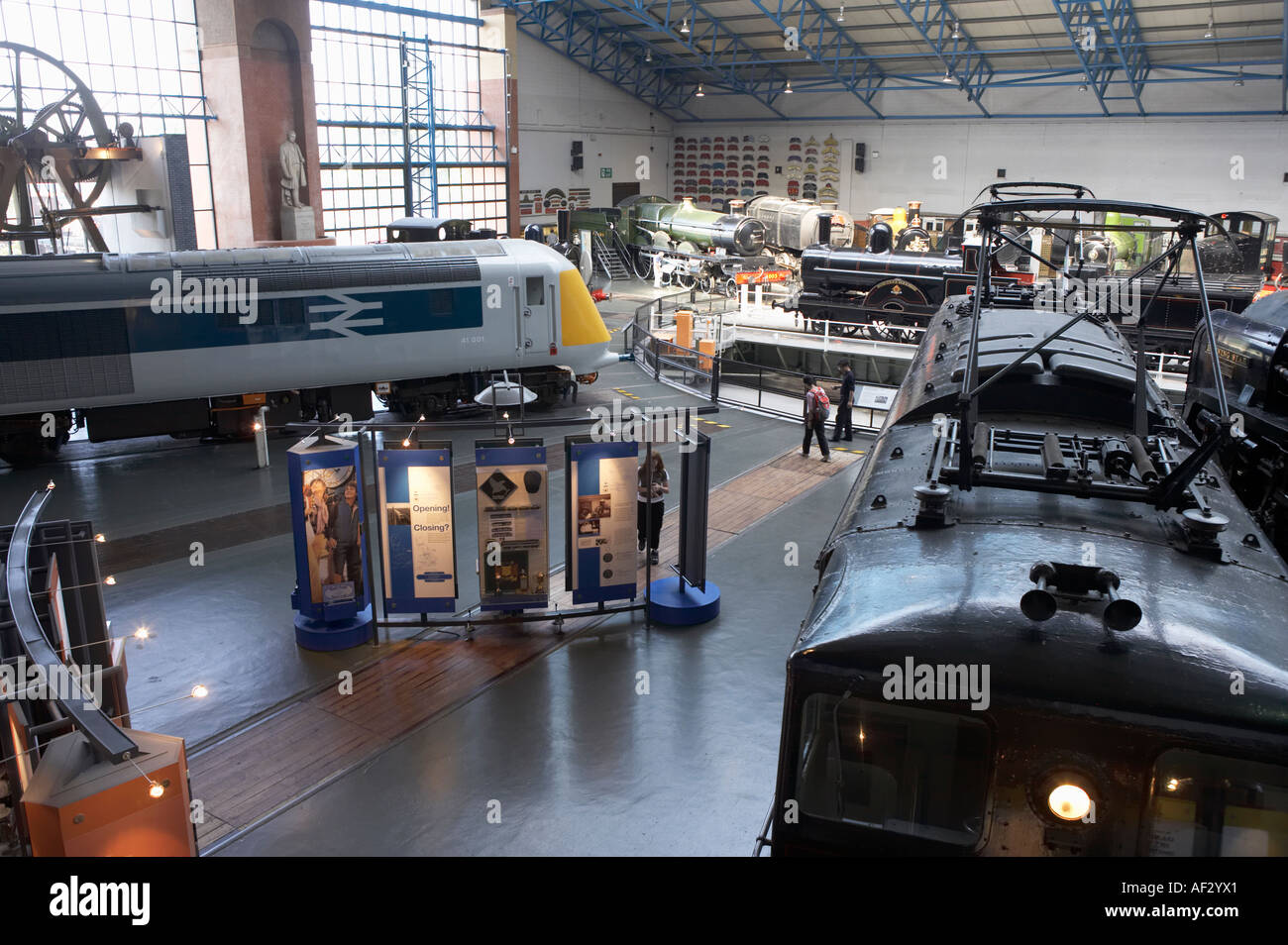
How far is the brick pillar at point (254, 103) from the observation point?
1084 inches

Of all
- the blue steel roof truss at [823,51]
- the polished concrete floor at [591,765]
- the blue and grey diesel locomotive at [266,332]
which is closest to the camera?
the polished concrete floor at [591,765]

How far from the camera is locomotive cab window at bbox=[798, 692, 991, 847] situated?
402 cm

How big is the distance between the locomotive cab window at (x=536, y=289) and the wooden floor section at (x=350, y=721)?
8.84 metres

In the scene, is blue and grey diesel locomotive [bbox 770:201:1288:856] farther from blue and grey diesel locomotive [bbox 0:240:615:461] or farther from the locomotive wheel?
the locomotive wheel

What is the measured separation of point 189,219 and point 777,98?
36.5 metres

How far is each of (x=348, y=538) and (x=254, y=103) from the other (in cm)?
2290

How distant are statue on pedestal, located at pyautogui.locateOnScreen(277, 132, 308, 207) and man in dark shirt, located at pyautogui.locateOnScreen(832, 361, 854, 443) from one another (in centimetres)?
1894

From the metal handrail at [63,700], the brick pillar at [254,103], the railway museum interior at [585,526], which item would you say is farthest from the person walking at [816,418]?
the brick pillar at [254,103]

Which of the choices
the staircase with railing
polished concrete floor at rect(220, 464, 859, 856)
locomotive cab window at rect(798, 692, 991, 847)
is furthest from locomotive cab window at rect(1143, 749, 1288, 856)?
the staircase with railing

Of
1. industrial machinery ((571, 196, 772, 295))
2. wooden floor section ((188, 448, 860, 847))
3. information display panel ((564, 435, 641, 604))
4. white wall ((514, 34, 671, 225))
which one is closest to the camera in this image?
wooden floor section ((188, 448, 860, 847))

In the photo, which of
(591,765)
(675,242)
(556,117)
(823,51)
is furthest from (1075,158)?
(591,765)

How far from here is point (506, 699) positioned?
9.32 metres

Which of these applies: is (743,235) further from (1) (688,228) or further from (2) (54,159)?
(2) (54,159)

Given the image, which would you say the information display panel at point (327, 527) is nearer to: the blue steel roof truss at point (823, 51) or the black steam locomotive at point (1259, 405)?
the black steam locomotive at point (1259, 405)
